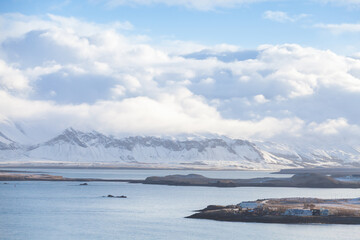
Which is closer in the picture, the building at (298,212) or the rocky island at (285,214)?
the rocky island at (285,214)

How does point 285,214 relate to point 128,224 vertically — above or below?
above

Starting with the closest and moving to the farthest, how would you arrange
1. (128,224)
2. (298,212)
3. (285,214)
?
(128,224)
(285,214)
(298,212)

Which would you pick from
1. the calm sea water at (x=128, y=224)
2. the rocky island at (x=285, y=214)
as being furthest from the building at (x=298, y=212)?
the calm sea water at (x=128, y=224)

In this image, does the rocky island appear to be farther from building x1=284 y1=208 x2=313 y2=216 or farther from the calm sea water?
the calm sea water

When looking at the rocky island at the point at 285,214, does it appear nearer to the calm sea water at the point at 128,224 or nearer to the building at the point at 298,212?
the building at the point at 298,212

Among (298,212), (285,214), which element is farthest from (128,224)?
(298,212)

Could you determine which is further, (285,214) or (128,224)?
(285,214)

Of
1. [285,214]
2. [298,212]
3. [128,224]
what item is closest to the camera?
[128,224]

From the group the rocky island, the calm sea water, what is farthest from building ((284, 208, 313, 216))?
the calm sea water

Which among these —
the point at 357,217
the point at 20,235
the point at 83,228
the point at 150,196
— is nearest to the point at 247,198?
the point at 150,196

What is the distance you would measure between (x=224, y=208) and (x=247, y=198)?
112ft

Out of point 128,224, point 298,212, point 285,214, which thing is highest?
point 298,212

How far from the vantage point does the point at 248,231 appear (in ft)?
257

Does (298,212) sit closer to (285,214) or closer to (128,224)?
(285,214)
